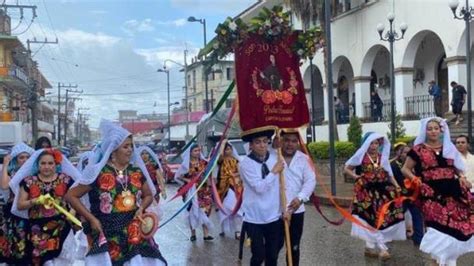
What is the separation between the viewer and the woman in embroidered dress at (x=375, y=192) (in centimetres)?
897

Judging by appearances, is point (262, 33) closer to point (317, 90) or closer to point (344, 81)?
point (344, 81)

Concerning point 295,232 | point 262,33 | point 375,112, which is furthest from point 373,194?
point 375,112

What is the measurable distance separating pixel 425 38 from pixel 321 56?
7.65 m

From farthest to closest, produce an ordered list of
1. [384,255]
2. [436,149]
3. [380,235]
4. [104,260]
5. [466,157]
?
1. [380,235]
2. [384,255]
3. [466,157]
4. [436,149]
5. [104,260]

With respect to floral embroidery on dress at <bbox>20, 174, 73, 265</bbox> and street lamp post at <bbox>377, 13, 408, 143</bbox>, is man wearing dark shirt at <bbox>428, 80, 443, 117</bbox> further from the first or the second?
floral embroidery on dress at <bbox>20, 174, 73, 265</bbox>

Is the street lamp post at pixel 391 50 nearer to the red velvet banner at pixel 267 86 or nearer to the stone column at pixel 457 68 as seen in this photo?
the stone column at pixel 457 68

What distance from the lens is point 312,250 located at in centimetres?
970

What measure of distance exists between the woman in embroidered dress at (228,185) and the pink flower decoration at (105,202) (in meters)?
5.36

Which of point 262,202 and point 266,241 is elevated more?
point 262,202

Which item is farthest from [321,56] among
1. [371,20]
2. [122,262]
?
[122,262]

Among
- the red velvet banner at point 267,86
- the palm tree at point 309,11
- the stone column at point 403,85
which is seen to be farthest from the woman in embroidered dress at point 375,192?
the palm tree at point 309,11

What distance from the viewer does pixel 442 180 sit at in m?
7.00

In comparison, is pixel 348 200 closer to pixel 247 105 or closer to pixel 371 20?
pixel 247 105

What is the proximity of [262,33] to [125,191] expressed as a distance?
2386 mm
